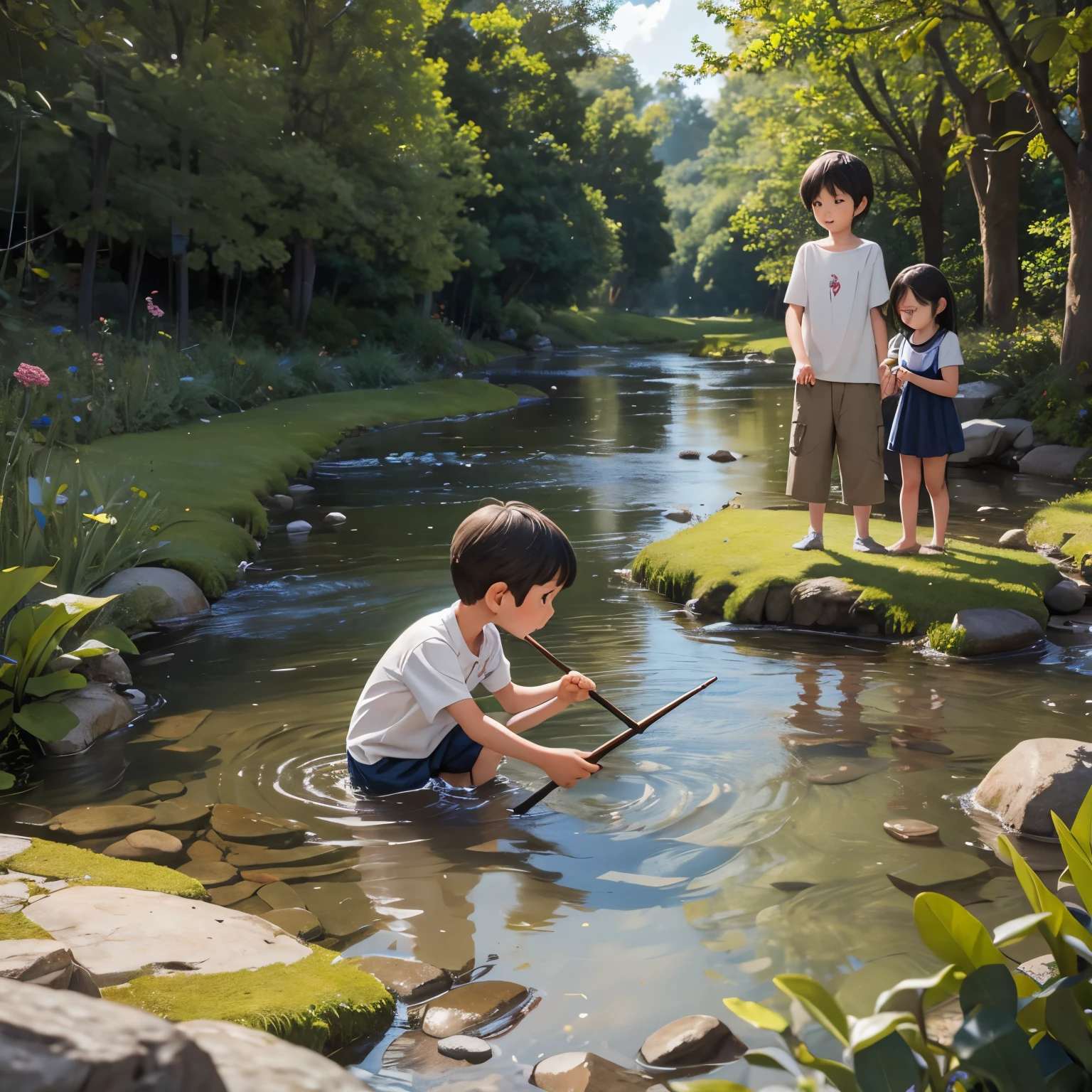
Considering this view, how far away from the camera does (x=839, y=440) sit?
7.67 meters

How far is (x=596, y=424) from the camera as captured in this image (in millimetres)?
20047

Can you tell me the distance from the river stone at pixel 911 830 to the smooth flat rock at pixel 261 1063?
2673 mm

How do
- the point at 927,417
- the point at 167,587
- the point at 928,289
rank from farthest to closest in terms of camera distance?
the point at 927,417 < the point at 928,289 < the point at 167,587

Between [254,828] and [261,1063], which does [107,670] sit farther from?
[261,1063]

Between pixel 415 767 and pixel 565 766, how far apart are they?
0.81 m

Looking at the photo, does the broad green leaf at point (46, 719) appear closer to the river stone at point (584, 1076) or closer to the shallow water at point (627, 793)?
A: the shallow water at point (627, 793)

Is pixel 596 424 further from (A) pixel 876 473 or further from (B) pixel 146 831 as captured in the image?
(B) pixel 146 831

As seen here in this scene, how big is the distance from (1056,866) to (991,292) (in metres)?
19.8

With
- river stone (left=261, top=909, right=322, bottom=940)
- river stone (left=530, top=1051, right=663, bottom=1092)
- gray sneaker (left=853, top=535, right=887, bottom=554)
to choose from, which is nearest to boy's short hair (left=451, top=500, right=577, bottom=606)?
river stone (left=261, top=909, right=322, bottom=940)

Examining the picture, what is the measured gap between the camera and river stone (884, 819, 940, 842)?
3996mm

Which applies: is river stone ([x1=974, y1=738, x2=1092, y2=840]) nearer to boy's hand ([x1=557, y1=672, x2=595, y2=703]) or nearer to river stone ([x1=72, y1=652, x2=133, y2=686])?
boy's hand ([x1=557, y1=672, x2=595, y2=703])

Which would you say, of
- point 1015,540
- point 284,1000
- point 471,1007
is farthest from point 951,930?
point 1015,540

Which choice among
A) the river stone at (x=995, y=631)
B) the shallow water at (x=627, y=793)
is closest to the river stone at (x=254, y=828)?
the shallow water at (x=627, y=793)

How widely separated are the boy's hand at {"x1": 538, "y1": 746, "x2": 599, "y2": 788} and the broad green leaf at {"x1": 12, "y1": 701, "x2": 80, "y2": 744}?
212cm
